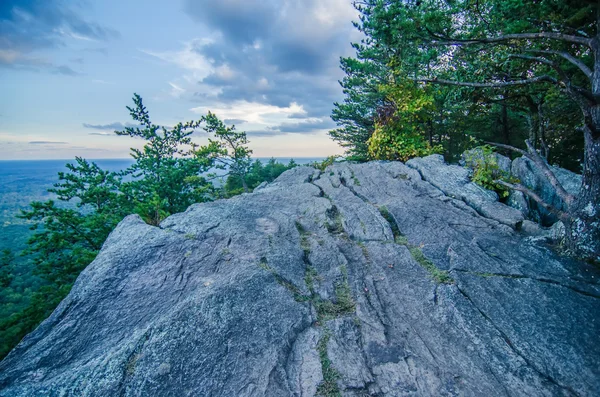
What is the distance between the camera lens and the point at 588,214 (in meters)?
5.04

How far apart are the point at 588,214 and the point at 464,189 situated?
3.21m

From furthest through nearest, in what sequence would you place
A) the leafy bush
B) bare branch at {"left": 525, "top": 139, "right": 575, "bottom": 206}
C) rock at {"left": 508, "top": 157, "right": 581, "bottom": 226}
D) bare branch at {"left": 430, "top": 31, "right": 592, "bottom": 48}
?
1. the leafy bush
2. rock at {"left": 508, "top": 157, "right": 581, "bottom": 226}
3. bare branch at {"left": 525, "top": 139, "right": 575, "bottom": 206}
4. bare branch at {"left": 430, "top": 31, "right": 592, "bottom": 48}

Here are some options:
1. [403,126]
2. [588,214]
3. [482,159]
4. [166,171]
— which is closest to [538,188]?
[482,159]

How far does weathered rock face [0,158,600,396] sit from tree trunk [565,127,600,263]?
0.43m

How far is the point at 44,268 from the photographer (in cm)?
1255

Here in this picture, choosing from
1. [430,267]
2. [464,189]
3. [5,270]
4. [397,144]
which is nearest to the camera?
[430,267]

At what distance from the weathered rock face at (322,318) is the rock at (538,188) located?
2.36m

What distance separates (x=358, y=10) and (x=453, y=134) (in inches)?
586

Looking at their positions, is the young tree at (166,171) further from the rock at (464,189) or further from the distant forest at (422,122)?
the rock at (464,189)

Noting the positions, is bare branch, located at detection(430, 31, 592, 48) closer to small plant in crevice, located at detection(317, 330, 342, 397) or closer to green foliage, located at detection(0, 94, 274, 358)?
small plant in crevice, located at detection(317, 330, 342, 397)

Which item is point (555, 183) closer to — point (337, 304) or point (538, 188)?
point (538, 188)

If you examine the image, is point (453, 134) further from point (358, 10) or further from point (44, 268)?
point (44, 268)

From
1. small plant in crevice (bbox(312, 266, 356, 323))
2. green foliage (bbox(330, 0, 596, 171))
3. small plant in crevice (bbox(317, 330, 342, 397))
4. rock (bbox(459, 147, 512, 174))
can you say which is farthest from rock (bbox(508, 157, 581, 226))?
small plant in crevice (bbox(317, 330, 342, 397))

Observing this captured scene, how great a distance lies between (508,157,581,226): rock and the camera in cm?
764
